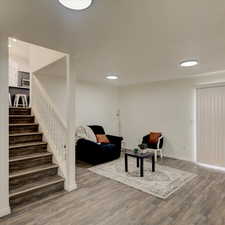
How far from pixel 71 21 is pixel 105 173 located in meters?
3.02

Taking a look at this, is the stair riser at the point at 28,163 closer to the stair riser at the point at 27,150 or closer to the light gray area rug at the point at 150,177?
the stair riser at the point at 27,150

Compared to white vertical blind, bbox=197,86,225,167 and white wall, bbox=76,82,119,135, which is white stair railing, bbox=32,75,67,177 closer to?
white wall, bbox=76,82,119,135

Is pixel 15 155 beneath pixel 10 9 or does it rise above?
beneath

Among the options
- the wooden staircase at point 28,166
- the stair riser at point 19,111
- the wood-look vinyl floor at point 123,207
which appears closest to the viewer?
the wood-look vinyl floor at point 123,207

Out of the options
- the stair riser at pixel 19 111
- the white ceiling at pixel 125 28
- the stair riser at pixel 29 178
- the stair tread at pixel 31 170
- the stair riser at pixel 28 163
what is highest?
the white ceiling at pixel 125 28

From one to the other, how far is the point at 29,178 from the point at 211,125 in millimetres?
4274

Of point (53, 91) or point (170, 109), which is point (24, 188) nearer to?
point (53, 91)

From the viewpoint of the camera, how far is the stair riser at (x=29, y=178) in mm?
2492

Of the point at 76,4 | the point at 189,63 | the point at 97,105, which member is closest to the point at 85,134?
the point at 97,105

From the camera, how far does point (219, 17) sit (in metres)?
1.65

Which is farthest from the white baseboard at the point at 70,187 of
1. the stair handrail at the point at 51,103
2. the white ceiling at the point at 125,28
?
the white ceiling at the point at 125,28

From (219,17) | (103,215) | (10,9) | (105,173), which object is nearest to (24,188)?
(103,215)

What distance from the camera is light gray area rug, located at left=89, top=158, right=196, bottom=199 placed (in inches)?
114

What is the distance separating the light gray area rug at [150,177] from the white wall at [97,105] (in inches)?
69.1
